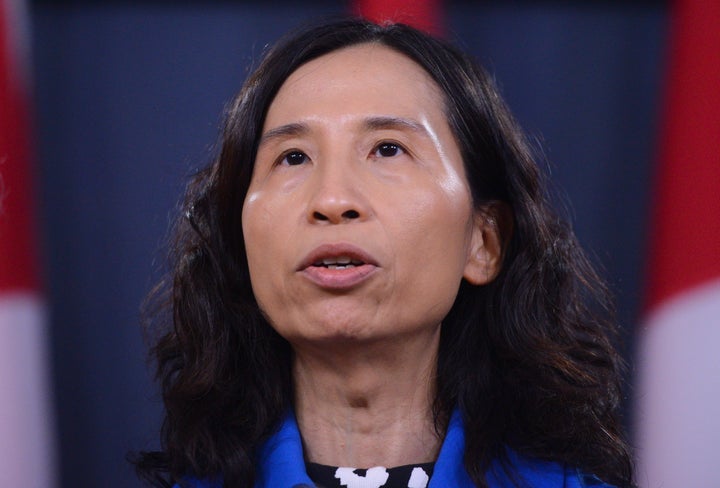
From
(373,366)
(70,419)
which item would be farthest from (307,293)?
(70,419)

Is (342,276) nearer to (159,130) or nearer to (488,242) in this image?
(488,242)

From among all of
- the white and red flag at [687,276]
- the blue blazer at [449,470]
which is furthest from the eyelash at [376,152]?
the white and red flag at [687,276]

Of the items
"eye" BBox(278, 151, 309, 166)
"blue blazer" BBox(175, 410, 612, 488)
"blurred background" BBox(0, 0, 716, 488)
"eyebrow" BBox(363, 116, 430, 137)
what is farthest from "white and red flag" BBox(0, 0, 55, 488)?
"eyebrow" BBox(363, 116, 430, 137)

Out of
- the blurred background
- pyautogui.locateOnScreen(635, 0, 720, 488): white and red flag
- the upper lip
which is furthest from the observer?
the blurred background

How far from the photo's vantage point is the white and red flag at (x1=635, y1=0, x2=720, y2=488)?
1403mm

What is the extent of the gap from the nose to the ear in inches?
7.7

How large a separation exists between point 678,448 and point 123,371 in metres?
0.90

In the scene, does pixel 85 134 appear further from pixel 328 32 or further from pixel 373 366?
pixel 373 366

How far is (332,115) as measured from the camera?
974 mm

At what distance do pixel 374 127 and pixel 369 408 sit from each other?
0.31m

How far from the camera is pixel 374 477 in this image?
98 cm

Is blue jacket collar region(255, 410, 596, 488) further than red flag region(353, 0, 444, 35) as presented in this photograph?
No

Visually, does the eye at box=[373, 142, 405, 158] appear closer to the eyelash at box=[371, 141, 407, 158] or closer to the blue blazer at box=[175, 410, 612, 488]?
the eyelash at box=[371, 141, 407, 158]

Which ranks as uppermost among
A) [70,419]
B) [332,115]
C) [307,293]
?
[332,115]
